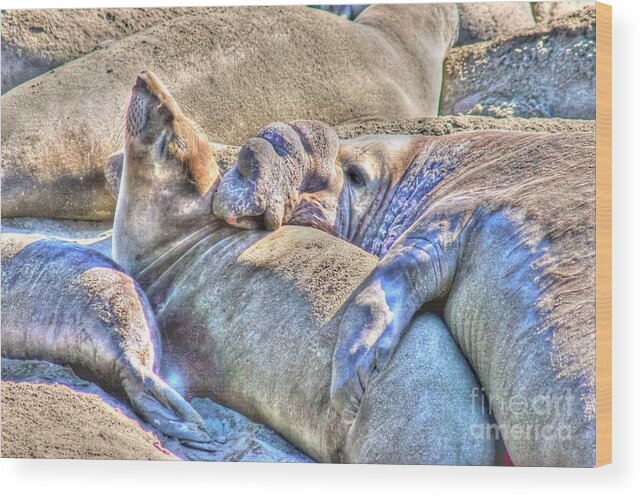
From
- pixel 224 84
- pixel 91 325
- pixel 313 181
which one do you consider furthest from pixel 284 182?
pixel 91 325

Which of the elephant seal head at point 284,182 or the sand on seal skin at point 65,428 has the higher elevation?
the elephant seal head at point 284,182

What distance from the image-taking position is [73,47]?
21.5 ft

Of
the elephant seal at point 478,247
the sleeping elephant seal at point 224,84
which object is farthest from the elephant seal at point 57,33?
the elephant seal at point 478,247

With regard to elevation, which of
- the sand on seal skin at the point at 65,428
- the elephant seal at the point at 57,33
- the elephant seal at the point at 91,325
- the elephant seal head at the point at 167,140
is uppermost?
the elephant seal at the point at 57,33

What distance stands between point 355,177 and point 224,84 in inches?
36.9

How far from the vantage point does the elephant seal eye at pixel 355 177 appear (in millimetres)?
5922

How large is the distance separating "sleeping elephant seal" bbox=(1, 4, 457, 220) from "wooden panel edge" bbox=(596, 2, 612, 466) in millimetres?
817

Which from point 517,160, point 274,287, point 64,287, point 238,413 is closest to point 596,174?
point 517,160

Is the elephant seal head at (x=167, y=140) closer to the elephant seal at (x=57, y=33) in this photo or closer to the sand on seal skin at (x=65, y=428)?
the elephant seal at (x=57, y=33)

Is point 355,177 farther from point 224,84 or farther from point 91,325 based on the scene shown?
point 91,325

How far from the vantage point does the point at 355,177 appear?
5934mm

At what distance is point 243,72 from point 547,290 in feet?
6.73

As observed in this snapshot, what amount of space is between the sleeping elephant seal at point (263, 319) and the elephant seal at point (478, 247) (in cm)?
9

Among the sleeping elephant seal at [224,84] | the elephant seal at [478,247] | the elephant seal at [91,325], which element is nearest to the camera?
the elephant seal at [478,247]
